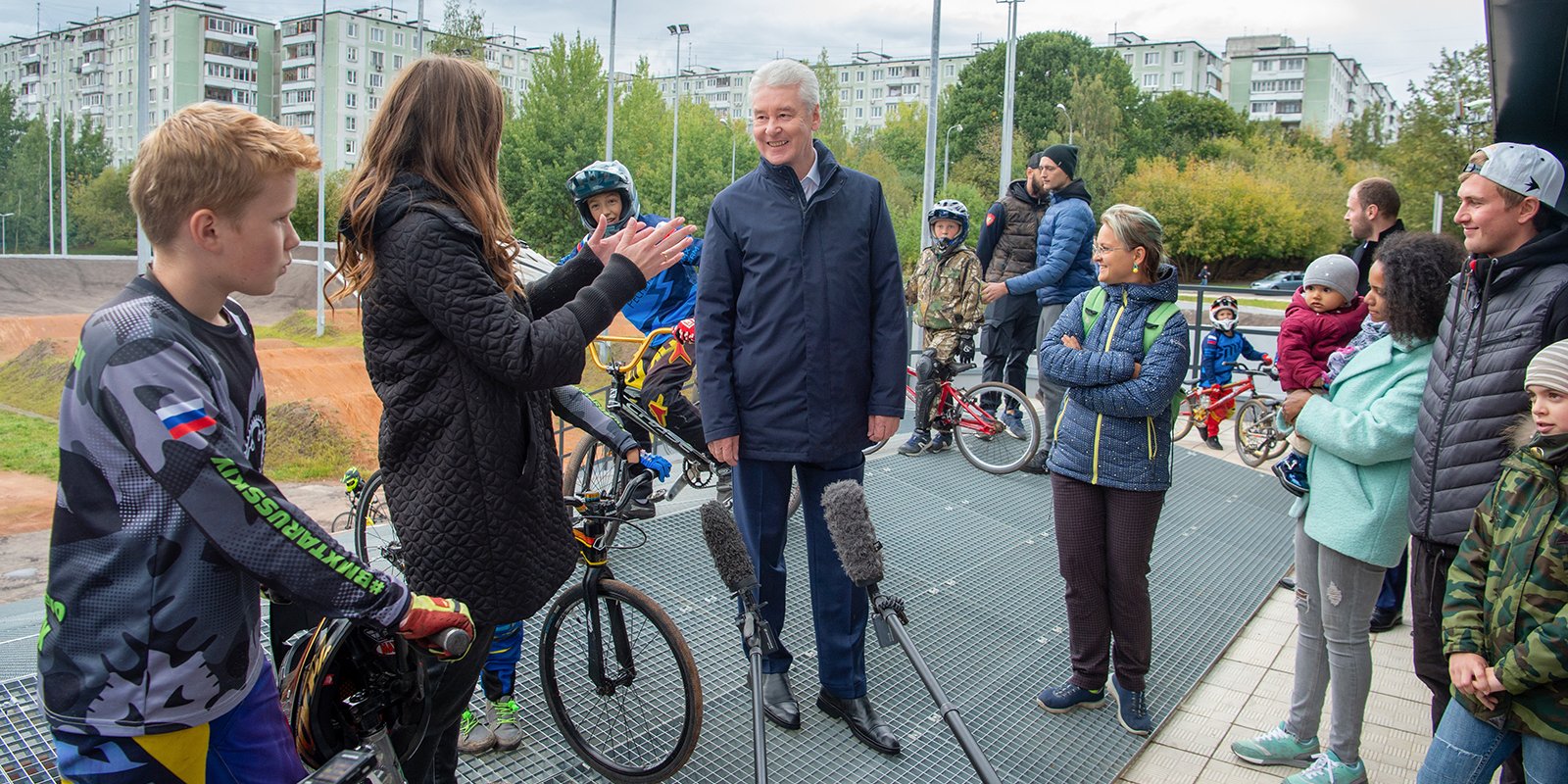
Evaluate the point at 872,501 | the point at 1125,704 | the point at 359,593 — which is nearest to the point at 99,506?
the point at 359,593

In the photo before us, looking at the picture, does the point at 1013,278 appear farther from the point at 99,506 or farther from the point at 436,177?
the point at 99,506

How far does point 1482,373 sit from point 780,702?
2221mm

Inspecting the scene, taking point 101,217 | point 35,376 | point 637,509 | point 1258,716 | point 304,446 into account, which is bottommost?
point 304,446

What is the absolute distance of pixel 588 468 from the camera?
5.29m

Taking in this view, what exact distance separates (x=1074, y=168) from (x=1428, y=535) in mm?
4597

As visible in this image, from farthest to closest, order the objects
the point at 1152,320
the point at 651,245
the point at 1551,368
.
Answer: the point at 1152,320
the point at 651,245
the point at 1551,368

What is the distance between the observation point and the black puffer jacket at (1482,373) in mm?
2568

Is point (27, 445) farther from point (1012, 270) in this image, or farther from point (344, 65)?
point (344, 65)

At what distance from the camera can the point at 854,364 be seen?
3291 millimetres

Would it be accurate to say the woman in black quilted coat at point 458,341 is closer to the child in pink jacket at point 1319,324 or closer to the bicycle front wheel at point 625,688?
the bicycle front wheel at point 625,688

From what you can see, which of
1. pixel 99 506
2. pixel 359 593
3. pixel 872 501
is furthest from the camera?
pixel 872 501

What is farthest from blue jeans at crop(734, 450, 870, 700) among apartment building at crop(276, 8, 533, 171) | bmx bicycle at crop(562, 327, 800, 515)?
apartment building at crop(276, 8, 533, 171)

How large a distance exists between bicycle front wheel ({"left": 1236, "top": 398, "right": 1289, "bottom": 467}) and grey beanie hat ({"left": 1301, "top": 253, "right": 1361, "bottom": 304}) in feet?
13.2

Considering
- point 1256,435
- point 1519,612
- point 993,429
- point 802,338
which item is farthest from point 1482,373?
point 1256,435
